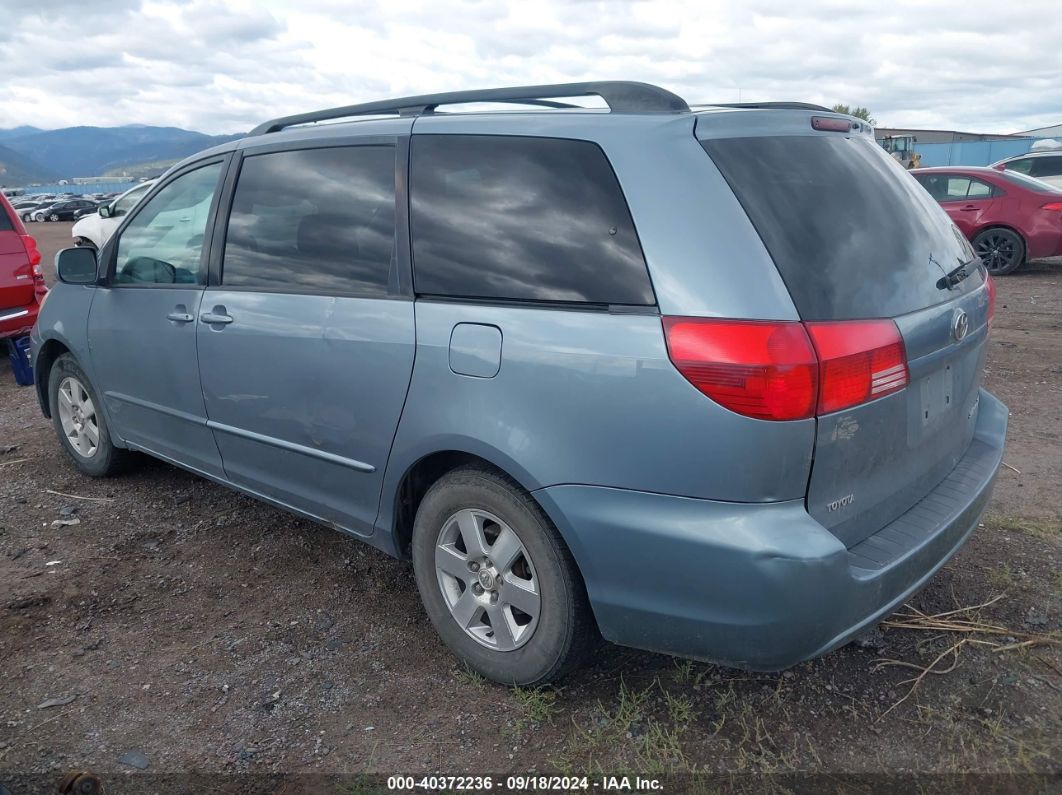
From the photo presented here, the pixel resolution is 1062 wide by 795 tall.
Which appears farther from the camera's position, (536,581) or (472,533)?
(472,533)

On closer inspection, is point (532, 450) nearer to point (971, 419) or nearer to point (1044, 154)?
point (971, 419)

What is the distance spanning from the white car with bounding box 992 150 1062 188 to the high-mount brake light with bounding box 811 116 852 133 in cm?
1586

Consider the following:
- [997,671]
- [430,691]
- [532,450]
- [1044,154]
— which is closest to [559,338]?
[532,450]

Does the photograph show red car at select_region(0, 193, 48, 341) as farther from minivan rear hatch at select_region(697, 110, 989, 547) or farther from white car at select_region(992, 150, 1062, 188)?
white car at select_region(992, 150, 1062, 188)

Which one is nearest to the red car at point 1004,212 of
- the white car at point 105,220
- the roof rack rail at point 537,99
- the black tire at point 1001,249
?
the black tire at point 1001,249

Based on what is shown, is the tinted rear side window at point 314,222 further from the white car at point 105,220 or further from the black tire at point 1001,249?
the white car at point 105,220

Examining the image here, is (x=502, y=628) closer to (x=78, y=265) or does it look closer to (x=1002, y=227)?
(x=78, y=265)

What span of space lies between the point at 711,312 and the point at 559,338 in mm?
446

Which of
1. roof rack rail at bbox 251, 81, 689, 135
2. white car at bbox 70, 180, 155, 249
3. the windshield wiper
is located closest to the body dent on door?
roof rack rail at bbox 251, 81, 689, 135

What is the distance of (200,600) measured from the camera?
11.7ft

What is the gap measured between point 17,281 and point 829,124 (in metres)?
7.33

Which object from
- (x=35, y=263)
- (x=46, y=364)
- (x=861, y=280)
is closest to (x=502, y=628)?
(x=861, y=280)

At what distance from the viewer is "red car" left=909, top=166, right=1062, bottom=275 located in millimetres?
11070

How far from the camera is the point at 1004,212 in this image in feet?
37.1
